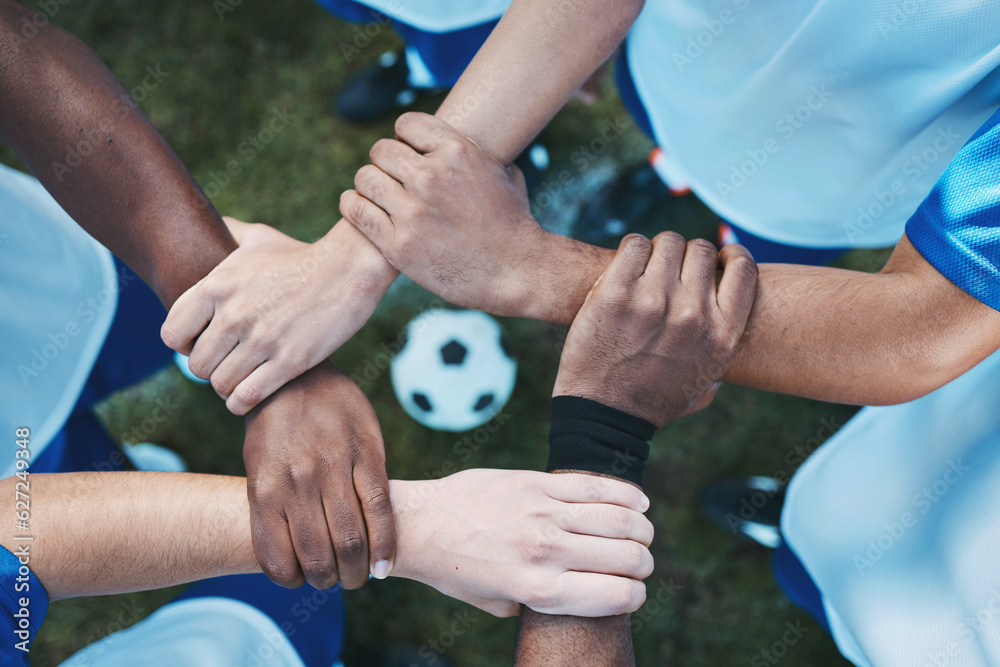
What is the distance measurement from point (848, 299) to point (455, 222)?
2.65ft

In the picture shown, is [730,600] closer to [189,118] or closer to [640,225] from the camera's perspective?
[640,225]

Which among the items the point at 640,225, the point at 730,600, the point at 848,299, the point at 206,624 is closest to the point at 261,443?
the point at 206,624

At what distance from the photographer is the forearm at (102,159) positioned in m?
1.26

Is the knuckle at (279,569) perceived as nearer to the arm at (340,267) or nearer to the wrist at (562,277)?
the arm at (340,267)

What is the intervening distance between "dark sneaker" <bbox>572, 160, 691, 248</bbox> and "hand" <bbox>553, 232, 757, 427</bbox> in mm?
937

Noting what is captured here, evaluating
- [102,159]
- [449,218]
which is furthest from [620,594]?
[102,159]

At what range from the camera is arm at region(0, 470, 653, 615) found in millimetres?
1132

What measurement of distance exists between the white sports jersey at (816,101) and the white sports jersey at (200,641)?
142cm

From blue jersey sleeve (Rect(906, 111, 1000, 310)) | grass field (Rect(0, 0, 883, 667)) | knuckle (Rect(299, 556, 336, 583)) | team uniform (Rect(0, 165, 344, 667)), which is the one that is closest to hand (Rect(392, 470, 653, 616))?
knuckle (Rect(299, 556, 336, 583))

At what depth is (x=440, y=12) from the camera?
1.45 meters

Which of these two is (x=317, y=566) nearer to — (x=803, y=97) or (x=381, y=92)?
(x=803, y=97)

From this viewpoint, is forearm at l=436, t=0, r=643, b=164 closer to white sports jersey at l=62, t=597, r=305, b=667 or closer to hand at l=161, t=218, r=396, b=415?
hand at l=161, t=218, r=396, b=415

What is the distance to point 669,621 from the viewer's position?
211 cm

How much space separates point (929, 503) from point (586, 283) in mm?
825
